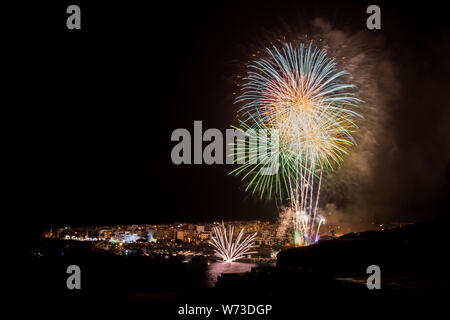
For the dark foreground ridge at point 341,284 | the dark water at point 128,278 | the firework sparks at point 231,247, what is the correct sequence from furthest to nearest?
the firework sparks at point 231,247 < the dark water at point 128,278 < the dark foreground ridge at point 341,284

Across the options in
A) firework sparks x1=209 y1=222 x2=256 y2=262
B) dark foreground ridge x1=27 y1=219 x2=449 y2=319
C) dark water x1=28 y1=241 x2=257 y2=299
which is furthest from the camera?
firework sparks x1=209 y1=222 x2=256 y2=262

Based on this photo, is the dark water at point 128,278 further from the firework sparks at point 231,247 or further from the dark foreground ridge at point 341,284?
the dark foreground ridge at point 341,284

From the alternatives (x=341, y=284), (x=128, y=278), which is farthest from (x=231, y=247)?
(x=341, y=284)

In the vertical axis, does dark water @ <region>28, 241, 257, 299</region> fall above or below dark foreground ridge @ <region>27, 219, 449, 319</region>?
below

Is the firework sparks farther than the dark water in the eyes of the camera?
Yes

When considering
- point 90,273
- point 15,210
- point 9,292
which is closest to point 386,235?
point 9,292

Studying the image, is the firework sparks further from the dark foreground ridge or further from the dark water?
the dark foreground ridge

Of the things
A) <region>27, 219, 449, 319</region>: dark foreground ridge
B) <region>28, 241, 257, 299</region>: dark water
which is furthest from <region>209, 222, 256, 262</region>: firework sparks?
<region>27, 219, 449, 319</region>: dark foreground ridge

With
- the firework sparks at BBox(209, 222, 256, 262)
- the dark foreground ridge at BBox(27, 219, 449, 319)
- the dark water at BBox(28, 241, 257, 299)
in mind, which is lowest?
the firework sparks at BBox(209, 222, 256, 262)

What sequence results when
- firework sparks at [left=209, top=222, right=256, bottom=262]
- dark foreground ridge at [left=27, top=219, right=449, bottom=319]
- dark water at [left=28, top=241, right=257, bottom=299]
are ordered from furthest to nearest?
firework sparks at [left=209, top=222, right=256, bottom=262] < dark water at [left=28, top=241, right=257, bottom=299] < dark foreground ridge at [left=27, top=219, right=449, bottom=319]

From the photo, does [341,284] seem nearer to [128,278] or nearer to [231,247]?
[128,278]

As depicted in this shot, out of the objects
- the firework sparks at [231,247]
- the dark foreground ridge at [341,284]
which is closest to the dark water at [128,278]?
the firework sparks at [231,247]

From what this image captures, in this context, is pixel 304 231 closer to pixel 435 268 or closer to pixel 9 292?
pixel 435 268
